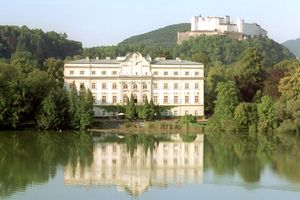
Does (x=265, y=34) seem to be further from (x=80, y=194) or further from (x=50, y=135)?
(x=80, y=194)

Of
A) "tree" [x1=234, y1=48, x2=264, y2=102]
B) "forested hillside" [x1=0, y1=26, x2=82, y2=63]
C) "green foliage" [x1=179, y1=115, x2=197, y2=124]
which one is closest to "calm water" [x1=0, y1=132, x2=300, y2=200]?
"green foliage" [x1=179, y1=115, x2=197, y2=124]

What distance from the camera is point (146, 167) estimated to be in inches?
1218

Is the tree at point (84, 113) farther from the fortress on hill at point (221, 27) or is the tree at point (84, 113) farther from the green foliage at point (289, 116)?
the fortress on hill at point (221, 27)

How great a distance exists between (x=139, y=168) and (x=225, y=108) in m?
21.1

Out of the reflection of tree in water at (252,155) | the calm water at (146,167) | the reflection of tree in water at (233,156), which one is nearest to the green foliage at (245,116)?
the reflection of tree in water at (252,155)

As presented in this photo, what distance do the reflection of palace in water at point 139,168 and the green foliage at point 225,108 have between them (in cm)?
969

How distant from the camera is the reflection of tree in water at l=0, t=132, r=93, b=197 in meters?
27.0

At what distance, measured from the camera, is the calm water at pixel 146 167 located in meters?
24.5

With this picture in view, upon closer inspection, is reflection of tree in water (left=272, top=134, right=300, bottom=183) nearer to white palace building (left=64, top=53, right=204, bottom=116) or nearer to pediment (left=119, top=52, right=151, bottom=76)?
white palace building (left=64, top=53, right=204, bottom=116)

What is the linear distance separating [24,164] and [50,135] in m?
13.9

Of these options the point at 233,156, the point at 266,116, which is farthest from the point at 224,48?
the point at 233,156

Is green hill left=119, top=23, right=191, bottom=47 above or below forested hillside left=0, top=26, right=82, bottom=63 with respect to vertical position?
above

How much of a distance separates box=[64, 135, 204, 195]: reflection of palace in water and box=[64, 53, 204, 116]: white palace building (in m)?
17.7

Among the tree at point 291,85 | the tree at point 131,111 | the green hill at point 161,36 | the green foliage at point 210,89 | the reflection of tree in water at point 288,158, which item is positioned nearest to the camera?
the reflection of tree in water at point 288,158
